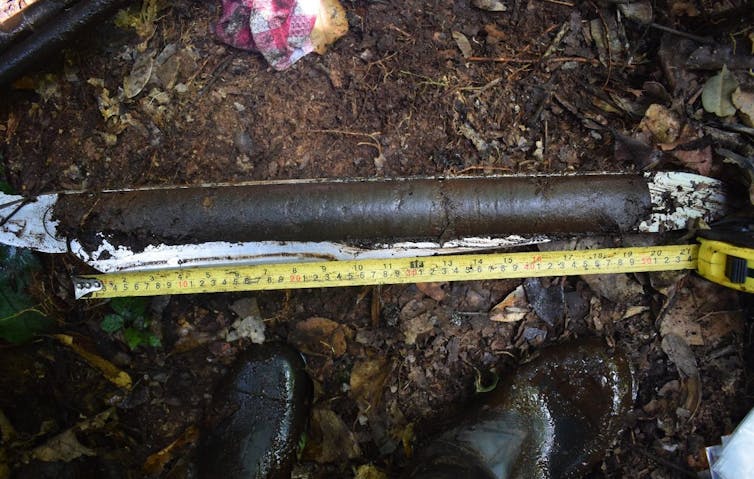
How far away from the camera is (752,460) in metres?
2.30

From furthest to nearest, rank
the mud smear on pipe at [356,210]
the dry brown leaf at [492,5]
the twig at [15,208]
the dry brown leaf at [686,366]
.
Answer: the dry brown leaf at [492,5]
the dry brown leaf at [686,366]
the twig at [15,208]
the mud smear on pipe at [356,210]

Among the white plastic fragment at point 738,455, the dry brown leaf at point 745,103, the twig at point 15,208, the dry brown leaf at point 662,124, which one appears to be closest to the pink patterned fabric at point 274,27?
the twig at point 15,208

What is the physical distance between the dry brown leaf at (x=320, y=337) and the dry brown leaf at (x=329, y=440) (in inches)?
11.3

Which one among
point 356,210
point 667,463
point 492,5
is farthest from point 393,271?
point 667,463

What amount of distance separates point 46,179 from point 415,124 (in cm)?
187

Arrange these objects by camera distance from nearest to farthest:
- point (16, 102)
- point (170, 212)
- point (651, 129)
A: point (170, 212), point (651, 129), point (16, 102)

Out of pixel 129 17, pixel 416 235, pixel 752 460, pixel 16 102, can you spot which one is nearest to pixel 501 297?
pixel 416 235

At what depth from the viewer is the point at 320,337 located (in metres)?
2.48

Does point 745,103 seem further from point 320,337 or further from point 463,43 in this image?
point 320,337

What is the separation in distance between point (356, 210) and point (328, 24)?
996mm

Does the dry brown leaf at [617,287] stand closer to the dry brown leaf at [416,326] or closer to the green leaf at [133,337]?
the dry brown leaf at [416,326]

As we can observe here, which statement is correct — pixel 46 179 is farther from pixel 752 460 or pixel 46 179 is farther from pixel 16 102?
pixel 752 460

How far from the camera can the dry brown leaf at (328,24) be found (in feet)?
8.14

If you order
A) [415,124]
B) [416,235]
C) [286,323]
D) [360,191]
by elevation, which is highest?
[415,124]
